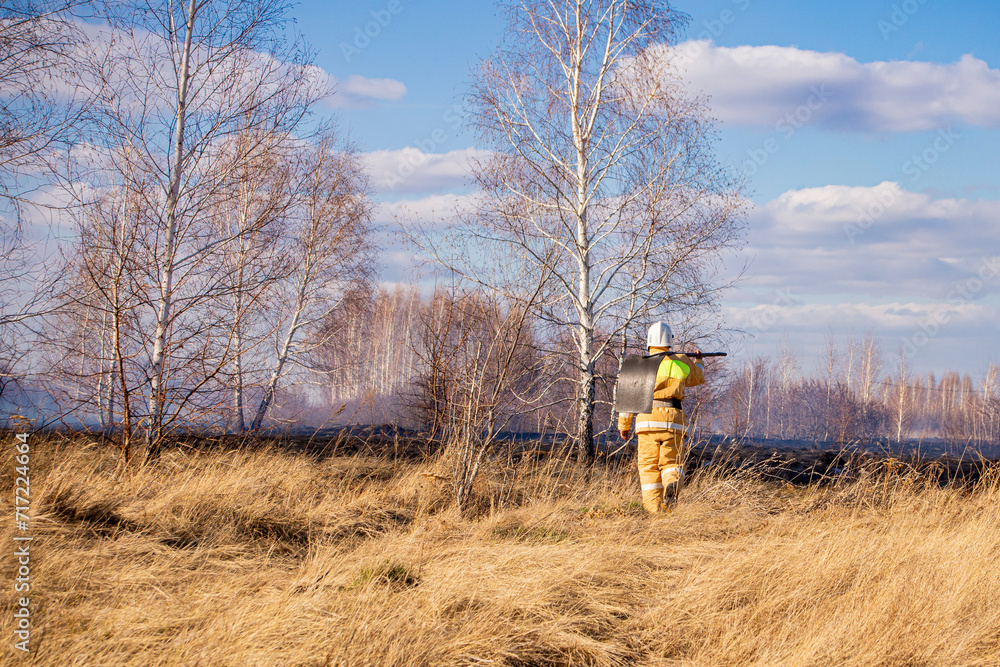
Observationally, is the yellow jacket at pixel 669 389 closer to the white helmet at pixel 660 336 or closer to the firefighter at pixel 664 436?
the firefighter at pixel 664 436

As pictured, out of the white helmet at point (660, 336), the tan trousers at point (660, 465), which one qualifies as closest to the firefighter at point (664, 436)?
the tan trousers at point (660, 465)

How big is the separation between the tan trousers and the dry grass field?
333mm

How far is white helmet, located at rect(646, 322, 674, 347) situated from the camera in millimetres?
6984

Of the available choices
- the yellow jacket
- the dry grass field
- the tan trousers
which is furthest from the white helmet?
the dry grass field

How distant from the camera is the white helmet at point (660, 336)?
22.9 feet

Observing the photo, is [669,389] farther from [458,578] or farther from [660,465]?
[458,578]

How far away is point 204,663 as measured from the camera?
2.71 metres

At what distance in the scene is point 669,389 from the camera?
21.7 feet

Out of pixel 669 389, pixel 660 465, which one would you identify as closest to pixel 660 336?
pixel 669 389

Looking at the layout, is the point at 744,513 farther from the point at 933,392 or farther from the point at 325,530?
the point at 933,392

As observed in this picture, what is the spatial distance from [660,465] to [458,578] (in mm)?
3462

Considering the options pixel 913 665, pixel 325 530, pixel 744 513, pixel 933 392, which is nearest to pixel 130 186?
pixel 325 530

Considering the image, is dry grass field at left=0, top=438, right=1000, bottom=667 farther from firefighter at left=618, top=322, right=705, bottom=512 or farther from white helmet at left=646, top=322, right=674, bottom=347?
white helmet at left=646, top=322, right=674, bottom=347

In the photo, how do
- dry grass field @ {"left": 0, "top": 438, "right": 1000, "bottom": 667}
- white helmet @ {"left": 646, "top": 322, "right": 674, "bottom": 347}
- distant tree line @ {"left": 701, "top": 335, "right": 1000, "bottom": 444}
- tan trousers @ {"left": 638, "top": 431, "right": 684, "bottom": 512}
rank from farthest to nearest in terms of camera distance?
1. distant tree line @ {"left": 701, "top": 335, "right": 1000, "bottom": 444}
2. white helmet @ {"left": 646, "top": 322, "right": 674, "bottom": 347}
3. tan trousers @ {"left": 638, "top": 431, "right": 684, "bottom": 512}
4. dry grass field @ {"left": 0, "top": 438, "right": 1000, "bottom": 667}
